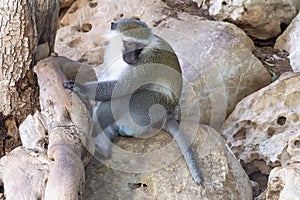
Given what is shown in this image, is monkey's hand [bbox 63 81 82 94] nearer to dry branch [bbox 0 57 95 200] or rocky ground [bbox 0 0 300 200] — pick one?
dry branch [bbox 0 57 95 200]

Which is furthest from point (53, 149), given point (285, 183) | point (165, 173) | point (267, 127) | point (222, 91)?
point (222, 91)

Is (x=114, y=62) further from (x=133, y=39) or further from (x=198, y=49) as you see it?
(x=198, y=49)

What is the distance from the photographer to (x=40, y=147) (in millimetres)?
2924

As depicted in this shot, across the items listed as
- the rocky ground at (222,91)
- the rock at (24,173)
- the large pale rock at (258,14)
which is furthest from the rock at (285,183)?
the large pale rock at (258,14)

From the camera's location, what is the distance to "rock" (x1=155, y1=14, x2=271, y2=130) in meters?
4.21

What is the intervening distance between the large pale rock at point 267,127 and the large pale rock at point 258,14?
1.24 metres

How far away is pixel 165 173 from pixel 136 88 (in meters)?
0.66

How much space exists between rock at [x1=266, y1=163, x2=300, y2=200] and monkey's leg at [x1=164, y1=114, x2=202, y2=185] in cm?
44

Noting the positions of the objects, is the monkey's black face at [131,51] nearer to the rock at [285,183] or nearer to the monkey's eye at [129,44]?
the monkey's eye at [129,44]

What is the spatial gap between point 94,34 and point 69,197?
3.01m

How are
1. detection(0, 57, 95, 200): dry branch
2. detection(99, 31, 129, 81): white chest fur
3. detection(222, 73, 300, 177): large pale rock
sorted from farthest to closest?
detection(222, 73, 300, 177): large pale rock, detection(99, 31, 129, 81): white chest fur, detection(0, 57, 95, 200): dry branch

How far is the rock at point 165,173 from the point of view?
2979mm

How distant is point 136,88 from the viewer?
11.4ft

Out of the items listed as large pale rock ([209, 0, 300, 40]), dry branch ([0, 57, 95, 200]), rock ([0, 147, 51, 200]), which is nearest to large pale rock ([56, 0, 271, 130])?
large pale rock ([209, 0, 300, 40])
